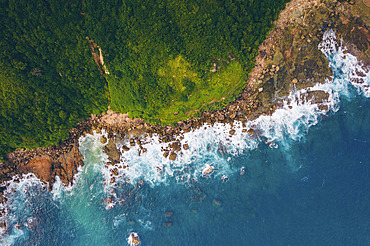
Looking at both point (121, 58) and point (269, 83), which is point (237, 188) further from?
point (121, 58)

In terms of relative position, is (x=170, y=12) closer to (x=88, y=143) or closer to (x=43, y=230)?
(x=88, y=143)

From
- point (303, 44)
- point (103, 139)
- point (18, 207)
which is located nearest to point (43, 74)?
point (103, 139)

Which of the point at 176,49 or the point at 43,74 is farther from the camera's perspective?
the point at 176,49

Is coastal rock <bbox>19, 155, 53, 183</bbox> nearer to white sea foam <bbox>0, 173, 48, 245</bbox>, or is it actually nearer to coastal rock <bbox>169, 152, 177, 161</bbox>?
white sea foam <bbox>0, 173, 48, 245</bbox>

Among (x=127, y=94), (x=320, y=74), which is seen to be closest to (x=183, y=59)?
(x=127, y=94)

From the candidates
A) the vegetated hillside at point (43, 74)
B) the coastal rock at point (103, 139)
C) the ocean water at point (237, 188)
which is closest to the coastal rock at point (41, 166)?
the ocean water at point (237, 188)

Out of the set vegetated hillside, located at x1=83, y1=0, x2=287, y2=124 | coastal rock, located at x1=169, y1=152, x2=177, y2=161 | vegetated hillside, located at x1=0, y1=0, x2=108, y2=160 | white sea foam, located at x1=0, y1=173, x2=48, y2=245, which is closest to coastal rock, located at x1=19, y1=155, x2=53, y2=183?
white sea foam, located at x1=0, y1=173, x2=48, y2=245
